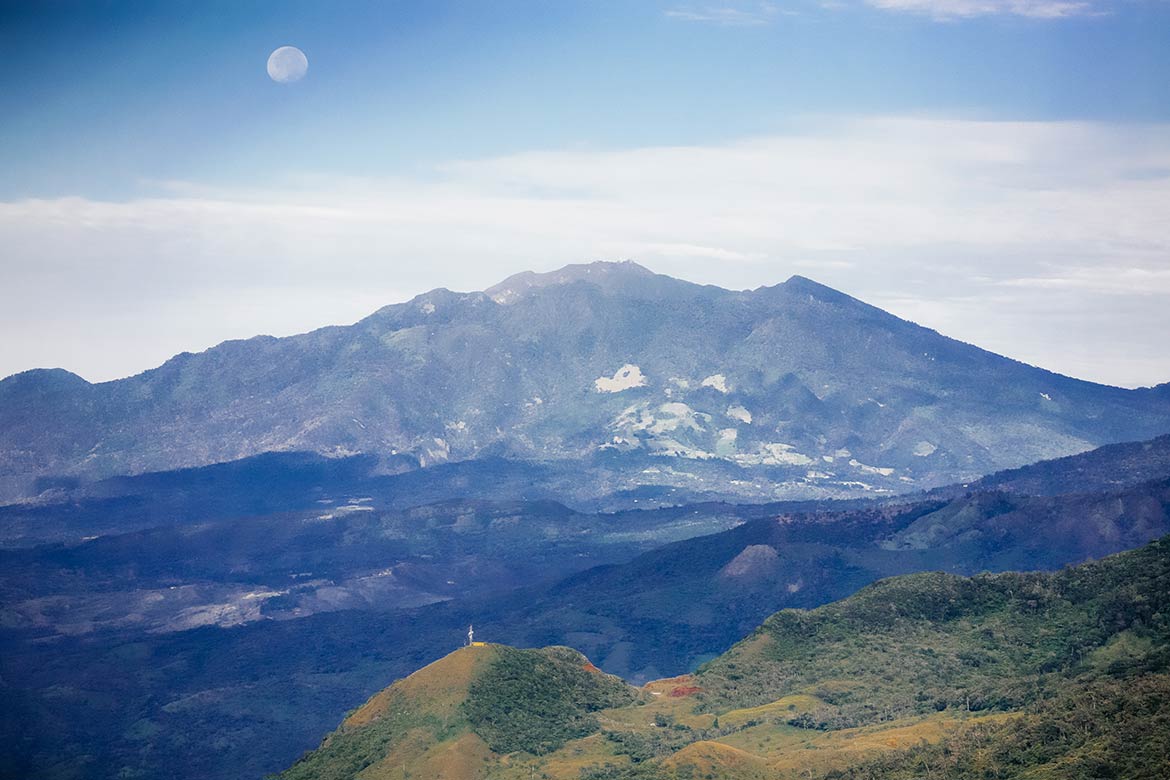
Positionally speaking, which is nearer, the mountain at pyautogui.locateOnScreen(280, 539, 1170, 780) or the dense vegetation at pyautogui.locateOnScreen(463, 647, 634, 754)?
the mountain at pyautogui.locateOnScreen(280, 539, 1170, 780)

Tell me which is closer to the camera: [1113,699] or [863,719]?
[1113,699]

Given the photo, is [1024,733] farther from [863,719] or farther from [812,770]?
[863,719]

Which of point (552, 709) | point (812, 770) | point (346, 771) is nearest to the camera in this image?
point (812, 770)

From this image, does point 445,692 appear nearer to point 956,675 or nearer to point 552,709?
point 552,709

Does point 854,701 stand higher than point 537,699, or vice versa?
point 537,699

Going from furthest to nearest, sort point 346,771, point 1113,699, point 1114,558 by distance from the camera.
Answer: point 1114,558 → point 346,771 → point 1113,699

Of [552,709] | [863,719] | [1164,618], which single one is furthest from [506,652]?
[1164,618]

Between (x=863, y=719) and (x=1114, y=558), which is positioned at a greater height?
(x=1114, y=558)

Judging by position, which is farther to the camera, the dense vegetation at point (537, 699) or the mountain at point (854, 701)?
the dense vegetation at point (537, 699)
